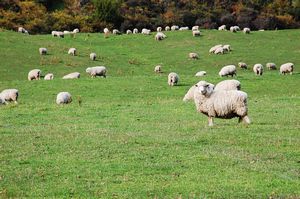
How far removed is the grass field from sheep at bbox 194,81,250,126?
16.7 inches

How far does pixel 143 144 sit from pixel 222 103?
12.0ft

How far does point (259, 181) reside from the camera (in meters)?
11.8

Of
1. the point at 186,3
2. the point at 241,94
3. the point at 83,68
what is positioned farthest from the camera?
the point at 186,3

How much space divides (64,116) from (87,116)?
0.82 meters

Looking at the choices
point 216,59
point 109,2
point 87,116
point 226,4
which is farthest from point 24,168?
point 226,4

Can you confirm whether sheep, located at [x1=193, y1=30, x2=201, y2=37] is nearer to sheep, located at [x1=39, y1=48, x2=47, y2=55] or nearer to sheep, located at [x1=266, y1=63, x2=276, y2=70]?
sheep, located at [x1=266, y1=63, x2=276, y2=70]

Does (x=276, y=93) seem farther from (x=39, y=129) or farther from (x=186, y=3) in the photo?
(x=186, y=3)

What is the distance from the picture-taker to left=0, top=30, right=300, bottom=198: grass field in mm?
11539

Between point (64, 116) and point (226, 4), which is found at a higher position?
point (226, 4)

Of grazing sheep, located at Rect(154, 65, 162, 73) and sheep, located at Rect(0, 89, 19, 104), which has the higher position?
grazing sheep, located at Rect(154, 65, 162, 73)

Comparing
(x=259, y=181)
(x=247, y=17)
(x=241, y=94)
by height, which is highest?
(x=247, y=17)

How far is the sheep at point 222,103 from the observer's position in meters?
18.4

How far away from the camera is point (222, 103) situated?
60.7 feet


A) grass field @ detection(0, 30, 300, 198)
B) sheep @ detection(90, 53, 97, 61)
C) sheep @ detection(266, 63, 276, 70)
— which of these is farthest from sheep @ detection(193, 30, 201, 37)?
grass field @ detection(0, 30, 300, 198)
